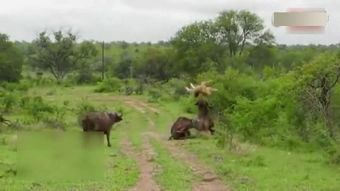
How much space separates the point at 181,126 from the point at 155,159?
628 cm

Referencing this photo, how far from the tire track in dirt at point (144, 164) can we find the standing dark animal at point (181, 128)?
1.15 m

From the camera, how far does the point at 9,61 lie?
5909 centimetres

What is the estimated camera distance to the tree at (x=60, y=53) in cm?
7088

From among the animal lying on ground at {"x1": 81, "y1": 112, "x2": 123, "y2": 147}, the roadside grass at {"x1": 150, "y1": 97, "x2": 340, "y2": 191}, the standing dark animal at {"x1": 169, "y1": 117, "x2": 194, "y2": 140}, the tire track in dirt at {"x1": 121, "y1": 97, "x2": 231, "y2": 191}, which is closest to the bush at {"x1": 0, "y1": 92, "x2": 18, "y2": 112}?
the tire track in dirt at {"x1": 121, "y1": 97, "x2": 231, "y2": 191}

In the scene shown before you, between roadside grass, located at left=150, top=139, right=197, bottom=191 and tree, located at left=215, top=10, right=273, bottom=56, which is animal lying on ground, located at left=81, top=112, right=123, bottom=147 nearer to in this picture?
roadside grass, located at left=150, top=139, right=197, bottom=191

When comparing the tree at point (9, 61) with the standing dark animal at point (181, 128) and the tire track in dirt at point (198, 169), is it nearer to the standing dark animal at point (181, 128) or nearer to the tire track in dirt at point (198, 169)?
the tire track in dirt at point (198, 169)

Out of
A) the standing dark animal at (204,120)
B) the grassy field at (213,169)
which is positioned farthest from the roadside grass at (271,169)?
the standing dark animal at (204,120)

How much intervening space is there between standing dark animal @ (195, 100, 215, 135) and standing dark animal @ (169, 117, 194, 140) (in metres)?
0.32

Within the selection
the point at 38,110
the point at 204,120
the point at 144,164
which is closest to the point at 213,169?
the point at 144,164

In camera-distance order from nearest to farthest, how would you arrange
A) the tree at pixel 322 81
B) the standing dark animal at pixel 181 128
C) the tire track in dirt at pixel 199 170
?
the tire track in dirt at pixel 199 170
the tree at pixel 322 81
the standing dark animal at pixel 181 128

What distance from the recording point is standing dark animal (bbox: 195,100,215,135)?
71.0 feet

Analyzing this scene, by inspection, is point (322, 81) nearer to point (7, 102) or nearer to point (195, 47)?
point (7, 102)

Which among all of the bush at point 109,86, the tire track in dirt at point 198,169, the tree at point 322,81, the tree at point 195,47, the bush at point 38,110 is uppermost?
the tree at point 195,47
